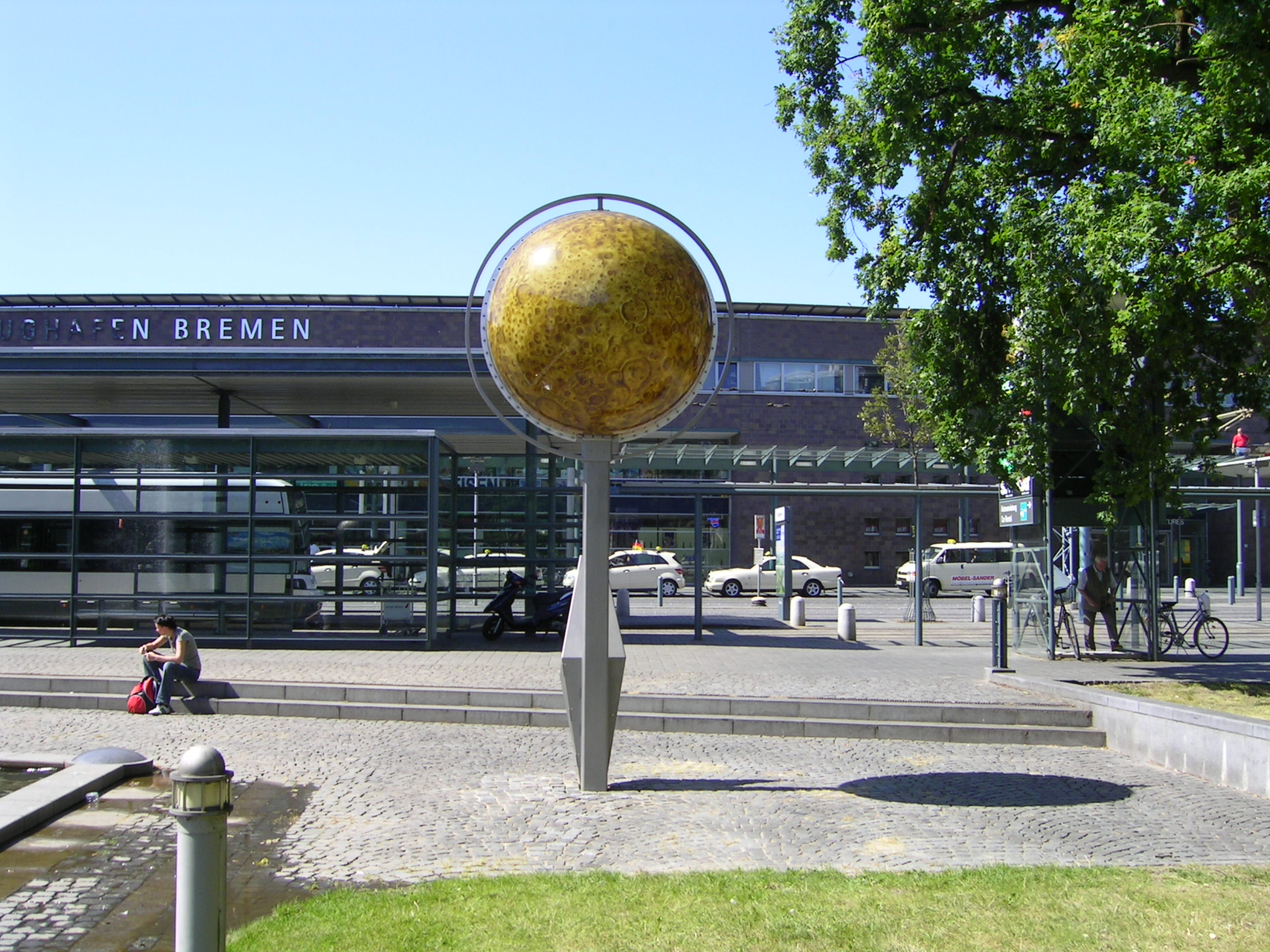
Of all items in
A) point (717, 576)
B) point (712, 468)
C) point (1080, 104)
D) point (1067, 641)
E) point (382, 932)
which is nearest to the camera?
point (382, 932)

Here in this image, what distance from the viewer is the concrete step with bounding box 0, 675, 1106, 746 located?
1171 cm

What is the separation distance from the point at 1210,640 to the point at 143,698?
48.7 ft

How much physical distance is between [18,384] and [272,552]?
6.60 m

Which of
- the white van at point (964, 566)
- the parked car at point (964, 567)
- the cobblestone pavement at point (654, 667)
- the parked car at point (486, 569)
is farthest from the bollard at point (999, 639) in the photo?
the white van at point (964, 566)

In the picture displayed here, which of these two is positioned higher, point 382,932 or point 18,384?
point 18,384

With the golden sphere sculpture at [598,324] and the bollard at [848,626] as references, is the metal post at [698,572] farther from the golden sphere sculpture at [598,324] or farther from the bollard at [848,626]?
the golden sphere sculpture at [598,324]

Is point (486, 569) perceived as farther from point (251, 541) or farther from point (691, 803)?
point (691, 803)

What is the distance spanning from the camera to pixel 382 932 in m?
5.17

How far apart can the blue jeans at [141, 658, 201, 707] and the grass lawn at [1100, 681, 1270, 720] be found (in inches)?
384

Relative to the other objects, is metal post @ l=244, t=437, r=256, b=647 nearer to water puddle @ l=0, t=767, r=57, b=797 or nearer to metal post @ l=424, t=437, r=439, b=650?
metal post @ l=424, t=437, r=439, b=650

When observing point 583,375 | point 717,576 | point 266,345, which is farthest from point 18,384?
point 266,345

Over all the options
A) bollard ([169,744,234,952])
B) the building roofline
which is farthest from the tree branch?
the building roofline

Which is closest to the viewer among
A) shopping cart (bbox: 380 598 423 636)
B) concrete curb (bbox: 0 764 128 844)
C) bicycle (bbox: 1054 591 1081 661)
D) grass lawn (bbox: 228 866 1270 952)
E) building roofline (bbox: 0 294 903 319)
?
grass lawn (bbox: 228 866 1270 952)

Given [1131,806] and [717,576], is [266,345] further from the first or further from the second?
[1131,806]
